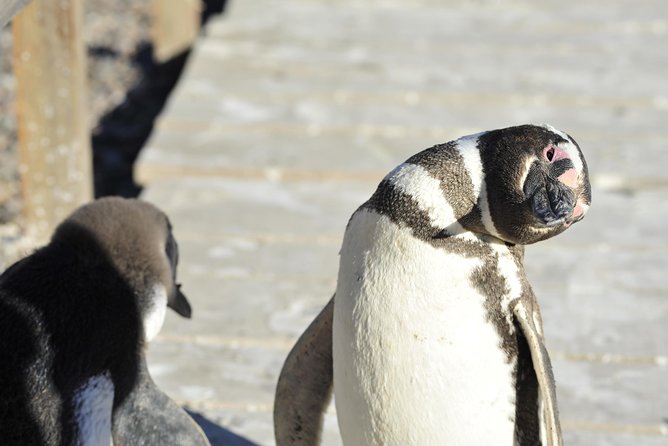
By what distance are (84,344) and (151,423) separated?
0.21 meters

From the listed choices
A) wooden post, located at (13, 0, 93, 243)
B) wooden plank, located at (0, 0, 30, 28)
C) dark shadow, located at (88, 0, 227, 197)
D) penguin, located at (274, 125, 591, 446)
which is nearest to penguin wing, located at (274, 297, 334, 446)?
penguin, located at (274, 125, 591, 446)

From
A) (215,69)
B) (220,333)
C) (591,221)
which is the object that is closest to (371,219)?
(220,333)

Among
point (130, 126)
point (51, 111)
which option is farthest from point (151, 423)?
point (130, 126)

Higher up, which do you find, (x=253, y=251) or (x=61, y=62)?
(x=61, y=62)

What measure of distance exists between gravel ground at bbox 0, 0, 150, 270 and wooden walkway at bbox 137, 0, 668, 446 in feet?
2.45

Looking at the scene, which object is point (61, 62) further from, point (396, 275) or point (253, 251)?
point (396, 275)

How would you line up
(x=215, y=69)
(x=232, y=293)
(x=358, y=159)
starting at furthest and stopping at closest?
(x=215, y=69) → (x=358, y=159) → (x=232, y=293)

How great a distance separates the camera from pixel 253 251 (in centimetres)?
366

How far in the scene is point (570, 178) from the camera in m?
2.03

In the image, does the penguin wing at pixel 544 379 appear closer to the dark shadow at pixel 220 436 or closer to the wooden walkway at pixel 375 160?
the wooden walkway at pixel 375 160

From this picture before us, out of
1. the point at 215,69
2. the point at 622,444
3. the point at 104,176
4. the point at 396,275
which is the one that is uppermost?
the point at 396,275

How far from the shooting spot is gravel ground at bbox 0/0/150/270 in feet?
15.7

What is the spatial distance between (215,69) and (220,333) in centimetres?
232

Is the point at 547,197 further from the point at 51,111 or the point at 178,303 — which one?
the point at 51,111
